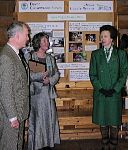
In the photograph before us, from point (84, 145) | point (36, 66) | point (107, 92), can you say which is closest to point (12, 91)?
point (36, 66)

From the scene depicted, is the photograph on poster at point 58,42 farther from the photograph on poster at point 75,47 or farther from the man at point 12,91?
the man at point 12,91

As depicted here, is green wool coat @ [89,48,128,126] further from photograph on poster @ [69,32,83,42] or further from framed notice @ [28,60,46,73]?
photograph on poster @ [69,32,83,42]

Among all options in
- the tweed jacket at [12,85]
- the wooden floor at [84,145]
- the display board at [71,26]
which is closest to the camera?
the tweed jacket at [12,85]

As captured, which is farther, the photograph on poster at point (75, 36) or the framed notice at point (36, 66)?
the photograph on poster at point (75, 36)

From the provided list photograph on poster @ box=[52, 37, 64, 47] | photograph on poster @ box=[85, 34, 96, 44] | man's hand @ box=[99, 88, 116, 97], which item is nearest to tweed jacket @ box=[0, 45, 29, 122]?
man's hand @ box=[99, 88, 116, 97]

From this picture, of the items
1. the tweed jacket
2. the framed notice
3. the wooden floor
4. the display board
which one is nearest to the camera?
the tweed jacket

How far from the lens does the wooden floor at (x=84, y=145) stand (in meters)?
3.80

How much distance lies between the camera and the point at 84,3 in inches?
161

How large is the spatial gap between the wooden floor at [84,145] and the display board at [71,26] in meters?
0.76

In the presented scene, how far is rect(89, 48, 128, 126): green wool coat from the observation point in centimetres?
329

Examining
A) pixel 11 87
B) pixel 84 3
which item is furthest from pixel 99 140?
pixel 11 87

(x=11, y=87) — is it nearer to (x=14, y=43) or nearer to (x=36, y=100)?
(x=14, y=43)

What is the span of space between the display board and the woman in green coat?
763 millimetres

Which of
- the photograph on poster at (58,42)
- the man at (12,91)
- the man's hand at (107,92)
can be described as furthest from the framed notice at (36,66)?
the photograph on poster at (58,42)
